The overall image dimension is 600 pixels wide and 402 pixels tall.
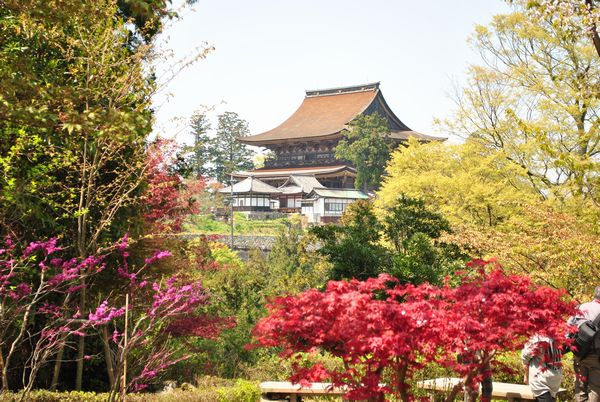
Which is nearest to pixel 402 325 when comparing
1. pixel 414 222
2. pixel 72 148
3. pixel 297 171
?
pixel 72 148

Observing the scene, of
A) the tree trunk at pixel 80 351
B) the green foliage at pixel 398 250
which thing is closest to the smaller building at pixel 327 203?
the green foliage at pixel 398 250

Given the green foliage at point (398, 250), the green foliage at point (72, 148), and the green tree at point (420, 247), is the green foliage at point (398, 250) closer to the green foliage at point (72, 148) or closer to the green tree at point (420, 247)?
the green tree at point (420, 247)

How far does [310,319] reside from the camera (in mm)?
4434

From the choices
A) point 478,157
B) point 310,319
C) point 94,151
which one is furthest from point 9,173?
point 478,157

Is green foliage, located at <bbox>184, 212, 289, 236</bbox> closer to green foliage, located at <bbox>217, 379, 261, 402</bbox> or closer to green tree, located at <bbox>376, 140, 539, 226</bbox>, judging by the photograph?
green tree, located at <bbox>376, 140, 539, 226</bbox>

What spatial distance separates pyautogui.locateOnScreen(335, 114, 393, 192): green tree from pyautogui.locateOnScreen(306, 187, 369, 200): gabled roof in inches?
55.6

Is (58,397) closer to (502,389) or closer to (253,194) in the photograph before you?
(502,389)

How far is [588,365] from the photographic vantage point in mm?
5559

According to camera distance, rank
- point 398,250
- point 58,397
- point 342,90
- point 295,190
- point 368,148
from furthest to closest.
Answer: point 342,90, point 295,190, point 368,148, point 398,250, point 58,397

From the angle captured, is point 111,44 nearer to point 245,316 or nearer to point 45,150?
point 45,150

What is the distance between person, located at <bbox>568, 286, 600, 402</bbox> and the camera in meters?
5.38

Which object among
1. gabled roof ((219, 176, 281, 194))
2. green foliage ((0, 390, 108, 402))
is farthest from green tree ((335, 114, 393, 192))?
green foliage ((0, 390, 108, 402))

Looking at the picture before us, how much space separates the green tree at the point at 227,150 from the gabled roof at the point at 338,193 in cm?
1616

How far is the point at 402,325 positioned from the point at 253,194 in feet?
142
